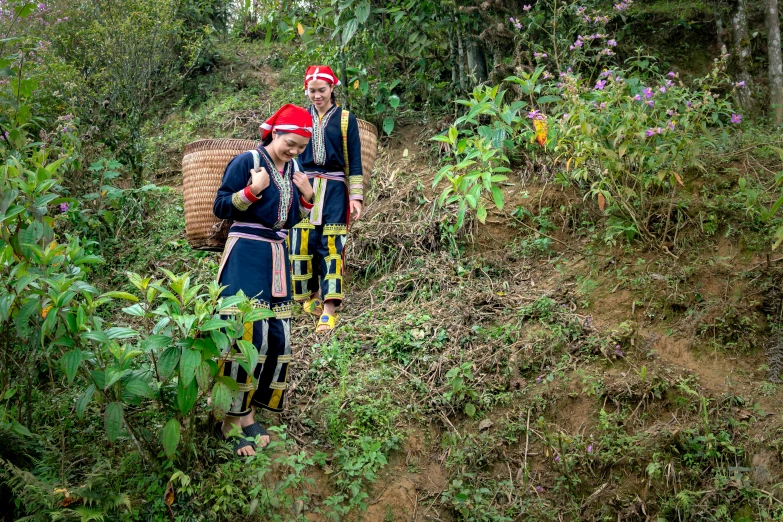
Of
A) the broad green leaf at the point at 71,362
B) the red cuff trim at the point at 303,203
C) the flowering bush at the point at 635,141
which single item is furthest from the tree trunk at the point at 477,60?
the broad green leaf at the point at 71,362

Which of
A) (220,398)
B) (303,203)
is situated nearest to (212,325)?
(220,398)

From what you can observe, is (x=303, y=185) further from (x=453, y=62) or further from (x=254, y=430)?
(x=453, y=62)

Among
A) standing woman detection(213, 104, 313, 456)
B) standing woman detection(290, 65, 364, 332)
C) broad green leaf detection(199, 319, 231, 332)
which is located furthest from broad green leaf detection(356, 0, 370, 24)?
broad green leaf detection(199, 319, 231, 332)

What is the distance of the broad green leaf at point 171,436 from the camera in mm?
3361

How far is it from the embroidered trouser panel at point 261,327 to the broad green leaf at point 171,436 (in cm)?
41

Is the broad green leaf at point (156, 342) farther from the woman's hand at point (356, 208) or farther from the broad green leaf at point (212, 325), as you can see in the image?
the woman's hand at point (356, 208)

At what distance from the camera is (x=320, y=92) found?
5312mm

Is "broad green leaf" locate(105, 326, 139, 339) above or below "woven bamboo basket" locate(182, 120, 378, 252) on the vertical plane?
below

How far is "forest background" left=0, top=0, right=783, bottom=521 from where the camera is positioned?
11.5 ft

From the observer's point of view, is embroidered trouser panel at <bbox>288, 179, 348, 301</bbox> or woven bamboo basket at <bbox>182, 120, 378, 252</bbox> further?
embroidered trouser panel at <bbox>288, 179, 348, 301</bbox>

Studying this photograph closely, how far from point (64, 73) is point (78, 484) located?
14.6 ft

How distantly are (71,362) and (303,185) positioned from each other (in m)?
1.58

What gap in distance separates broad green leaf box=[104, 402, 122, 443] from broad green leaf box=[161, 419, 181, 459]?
0.21 metres

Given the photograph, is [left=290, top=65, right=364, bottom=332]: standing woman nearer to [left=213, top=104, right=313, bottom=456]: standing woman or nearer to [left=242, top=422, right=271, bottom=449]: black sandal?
[left=213, top=104, right=313, bottom=456]: standing woman
